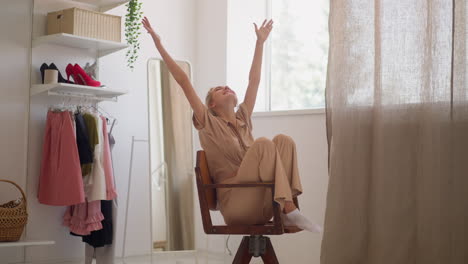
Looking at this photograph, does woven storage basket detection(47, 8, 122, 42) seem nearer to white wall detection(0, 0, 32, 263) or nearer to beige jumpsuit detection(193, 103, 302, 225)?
white wall detection(0, 0, 32, 263)

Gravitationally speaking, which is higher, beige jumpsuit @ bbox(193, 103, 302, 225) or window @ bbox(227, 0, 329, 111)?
window @ bbox(227, 0, 329, 111)

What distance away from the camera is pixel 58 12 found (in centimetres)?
384

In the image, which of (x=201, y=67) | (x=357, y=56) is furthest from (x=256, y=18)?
(x=357, y=56)

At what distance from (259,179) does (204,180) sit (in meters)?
0.27

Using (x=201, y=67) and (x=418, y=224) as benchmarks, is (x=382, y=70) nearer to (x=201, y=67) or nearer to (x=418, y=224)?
(x=418, y=224)

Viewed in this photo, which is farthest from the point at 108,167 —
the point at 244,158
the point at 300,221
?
the point at 300,221

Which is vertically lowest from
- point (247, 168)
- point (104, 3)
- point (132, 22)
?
point (247, 168)

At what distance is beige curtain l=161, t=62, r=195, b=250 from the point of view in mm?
3947

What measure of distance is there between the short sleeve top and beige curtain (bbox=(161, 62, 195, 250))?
96 centimetres

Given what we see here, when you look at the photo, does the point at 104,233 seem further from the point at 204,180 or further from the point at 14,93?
the point at 204,180

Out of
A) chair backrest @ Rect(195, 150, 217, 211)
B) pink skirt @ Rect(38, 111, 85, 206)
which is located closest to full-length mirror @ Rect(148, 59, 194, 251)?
pink skirt @ Rect(38, 111, 85, 206)

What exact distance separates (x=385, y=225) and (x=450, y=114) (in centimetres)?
64

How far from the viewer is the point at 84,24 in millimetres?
3781

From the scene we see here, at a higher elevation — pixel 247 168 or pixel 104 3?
pixel 104 3
